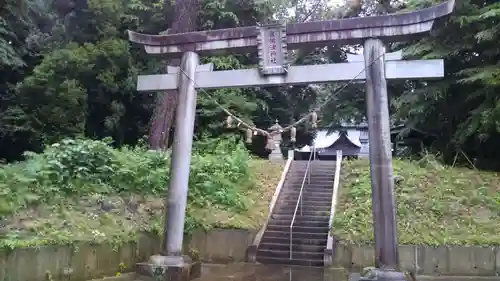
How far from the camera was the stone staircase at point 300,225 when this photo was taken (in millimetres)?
11766

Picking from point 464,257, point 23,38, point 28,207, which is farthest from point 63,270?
point 23,38

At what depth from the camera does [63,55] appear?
18.1m

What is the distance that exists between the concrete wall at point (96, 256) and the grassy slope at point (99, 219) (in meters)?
0.18

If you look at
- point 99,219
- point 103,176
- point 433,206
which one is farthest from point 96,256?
point 433,206

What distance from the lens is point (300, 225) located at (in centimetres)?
1304

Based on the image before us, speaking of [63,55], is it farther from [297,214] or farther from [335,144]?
[335,144]

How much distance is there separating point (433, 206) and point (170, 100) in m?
9.46

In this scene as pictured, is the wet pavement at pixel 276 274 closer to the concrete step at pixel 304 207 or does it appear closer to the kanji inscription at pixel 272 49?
the concrete step at pixel 304 207

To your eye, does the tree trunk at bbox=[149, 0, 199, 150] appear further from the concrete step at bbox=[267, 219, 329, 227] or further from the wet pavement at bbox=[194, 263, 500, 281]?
the wet pavement at bbox=[194, 263, 500, 281]

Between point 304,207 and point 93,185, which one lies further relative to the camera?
point 304,207

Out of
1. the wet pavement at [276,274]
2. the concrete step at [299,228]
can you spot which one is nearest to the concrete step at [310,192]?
the concrete step at [299,228]

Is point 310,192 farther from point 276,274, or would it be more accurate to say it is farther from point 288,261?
point 276,274

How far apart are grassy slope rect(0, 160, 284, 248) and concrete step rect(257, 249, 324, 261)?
0.82 m

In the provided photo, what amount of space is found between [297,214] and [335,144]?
19414 millimetres
